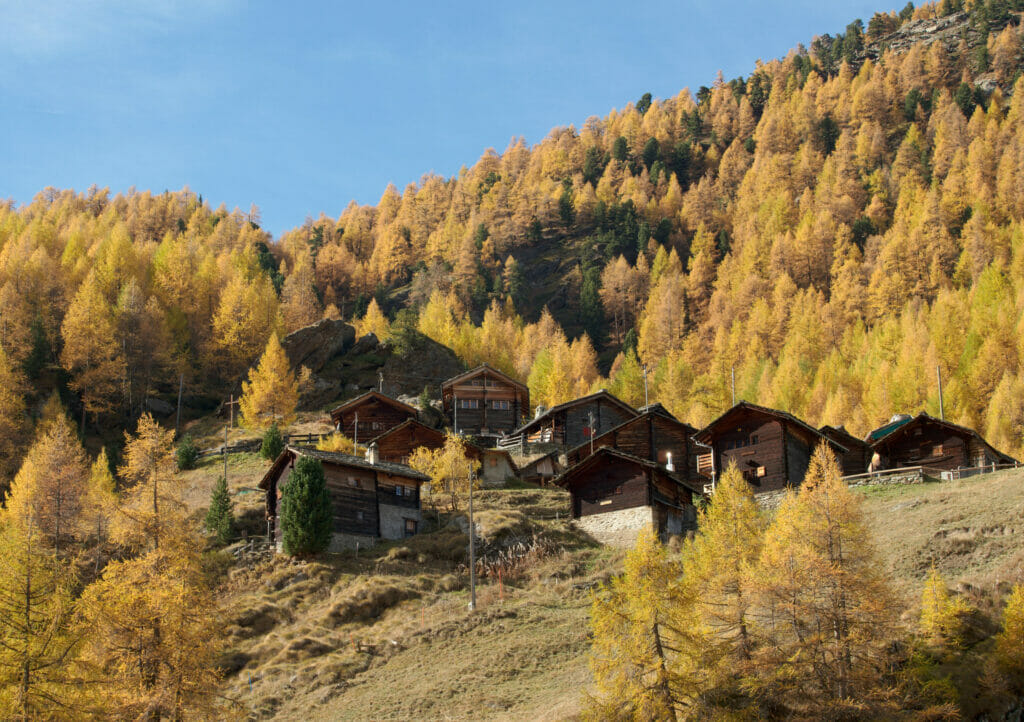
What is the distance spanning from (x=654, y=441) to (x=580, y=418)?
8996 mm

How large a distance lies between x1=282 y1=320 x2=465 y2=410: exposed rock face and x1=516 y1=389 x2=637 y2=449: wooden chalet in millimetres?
22855

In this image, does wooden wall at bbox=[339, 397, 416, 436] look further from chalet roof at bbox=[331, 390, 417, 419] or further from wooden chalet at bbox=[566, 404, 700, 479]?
wooden chalet at bbox=[566, 404, 700, 479]

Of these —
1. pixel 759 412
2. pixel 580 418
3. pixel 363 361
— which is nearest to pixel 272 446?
pixel 580 418

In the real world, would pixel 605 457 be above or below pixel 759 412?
below

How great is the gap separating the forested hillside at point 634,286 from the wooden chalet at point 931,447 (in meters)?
22.5

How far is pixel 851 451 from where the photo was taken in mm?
63656

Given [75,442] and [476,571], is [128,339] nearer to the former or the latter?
[75,442]

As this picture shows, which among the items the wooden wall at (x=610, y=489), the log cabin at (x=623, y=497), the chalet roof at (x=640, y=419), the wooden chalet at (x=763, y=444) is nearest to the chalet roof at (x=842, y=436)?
the wooden chalet at (x=763, y=444)

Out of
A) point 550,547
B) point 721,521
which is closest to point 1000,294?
point 550,547

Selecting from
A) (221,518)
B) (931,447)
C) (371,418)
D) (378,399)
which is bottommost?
(221,518)

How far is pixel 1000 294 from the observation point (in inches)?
4402

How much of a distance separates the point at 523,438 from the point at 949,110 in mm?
150640

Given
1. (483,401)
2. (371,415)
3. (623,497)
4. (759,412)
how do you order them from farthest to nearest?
(483,401)
(371,415)
(759,412)
(623,497)

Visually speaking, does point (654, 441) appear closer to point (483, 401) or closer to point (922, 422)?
point (922, 422)
